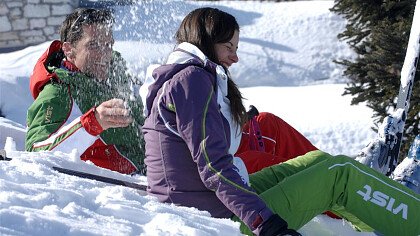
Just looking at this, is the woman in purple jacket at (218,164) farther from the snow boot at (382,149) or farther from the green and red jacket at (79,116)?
the snow boot at (382,149)

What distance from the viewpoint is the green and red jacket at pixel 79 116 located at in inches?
152

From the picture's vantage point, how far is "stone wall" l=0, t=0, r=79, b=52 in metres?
12.4

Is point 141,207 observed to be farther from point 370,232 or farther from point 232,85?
point 370,232

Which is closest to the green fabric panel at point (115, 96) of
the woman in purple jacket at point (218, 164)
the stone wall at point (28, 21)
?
the woman in purple jacket at point (218, 164)

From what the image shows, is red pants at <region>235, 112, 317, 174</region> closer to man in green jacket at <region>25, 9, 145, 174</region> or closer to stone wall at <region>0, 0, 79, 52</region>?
man in green jacket at <region>25, 9, 145, 174</region>

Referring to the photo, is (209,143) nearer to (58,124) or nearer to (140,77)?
(58,124)

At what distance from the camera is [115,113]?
3.58 metres

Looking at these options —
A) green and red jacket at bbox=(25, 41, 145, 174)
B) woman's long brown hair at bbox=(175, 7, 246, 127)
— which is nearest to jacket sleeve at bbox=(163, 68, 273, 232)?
woman's long brown hair at bbox=(175, 7, 246, 127)

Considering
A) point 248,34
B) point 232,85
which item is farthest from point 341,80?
point 232,85

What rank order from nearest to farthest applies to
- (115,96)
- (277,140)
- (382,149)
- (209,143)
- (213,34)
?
1. (209,143)
2. (213,34)
3. (277,140)
4. (115,96)
5. (382,149)

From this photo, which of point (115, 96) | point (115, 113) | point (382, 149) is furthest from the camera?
point (382, 149)

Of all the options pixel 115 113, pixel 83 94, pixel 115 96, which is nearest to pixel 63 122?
pixel 83 94

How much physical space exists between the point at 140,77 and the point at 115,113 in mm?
4910

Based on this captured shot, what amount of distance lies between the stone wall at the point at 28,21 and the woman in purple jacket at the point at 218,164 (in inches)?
384
